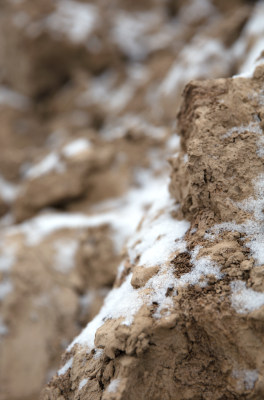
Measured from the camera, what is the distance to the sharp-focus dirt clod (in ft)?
4.13

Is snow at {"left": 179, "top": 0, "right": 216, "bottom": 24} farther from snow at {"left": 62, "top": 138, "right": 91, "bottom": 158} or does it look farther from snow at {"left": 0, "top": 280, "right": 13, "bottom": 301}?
snow at {"left": 0, "top": 280, "right": 13, "bottom": 301}

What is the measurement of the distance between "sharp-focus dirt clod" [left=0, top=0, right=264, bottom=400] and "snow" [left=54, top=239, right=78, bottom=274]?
16 mm

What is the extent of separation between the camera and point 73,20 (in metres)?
6.41

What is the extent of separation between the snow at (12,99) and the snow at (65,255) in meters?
4.42

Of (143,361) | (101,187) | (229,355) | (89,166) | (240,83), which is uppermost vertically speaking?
(89,166)

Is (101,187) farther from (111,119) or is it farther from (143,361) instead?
(143,361)

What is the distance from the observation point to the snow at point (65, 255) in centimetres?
328

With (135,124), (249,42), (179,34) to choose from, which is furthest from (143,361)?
(179,34)

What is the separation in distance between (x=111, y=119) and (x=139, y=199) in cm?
270

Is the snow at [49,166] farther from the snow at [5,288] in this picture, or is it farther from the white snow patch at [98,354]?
the white snow patch at [98,354]

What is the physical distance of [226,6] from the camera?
6.40 metres

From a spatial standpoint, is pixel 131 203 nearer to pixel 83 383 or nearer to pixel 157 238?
pixel 157 238

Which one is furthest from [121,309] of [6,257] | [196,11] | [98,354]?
[196,11]

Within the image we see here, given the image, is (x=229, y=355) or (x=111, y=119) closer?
(x=229, y=355)
